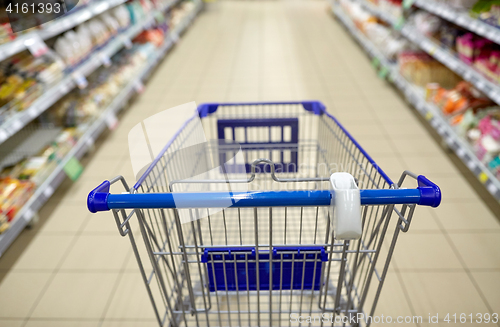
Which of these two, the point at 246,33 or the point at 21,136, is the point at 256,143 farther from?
the point at 246,33

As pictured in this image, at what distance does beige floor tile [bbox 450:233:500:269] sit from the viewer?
203 cm

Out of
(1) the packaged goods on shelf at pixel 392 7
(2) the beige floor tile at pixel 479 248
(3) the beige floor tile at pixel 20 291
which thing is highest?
(1) the packaged goods on shelf at pixel 392 7

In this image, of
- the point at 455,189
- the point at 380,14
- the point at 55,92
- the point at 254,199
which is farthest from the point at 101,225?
the point at 380,14

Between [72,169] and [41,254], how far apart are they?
0.73 m

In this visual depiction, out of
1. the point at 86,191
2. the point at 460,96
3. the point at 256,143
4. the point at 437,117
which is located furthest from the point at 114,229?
the point at 460,96

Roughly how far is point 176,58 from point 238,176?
4452 mm

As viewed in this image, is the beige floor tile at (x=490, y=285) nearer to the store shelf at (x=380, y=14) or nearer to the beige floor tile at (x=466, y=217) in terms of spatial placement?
the beige floor tile at (x=466, y=217)

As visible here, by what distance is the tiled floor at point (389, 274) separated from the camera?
185cm

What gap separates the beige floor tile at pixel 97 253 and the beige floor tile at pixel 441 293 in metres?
1.72

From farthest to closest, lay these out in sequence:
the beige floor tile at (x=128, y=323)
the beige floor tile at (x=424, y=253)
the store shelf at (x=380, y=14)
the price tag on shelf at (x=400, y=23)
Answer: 1. the store shelf at (x=380, y=14)
2. the price tag on shelf at (x=400, y=23)
3. the beige floor tile at (x=424, y=253)
4. the beige floor tile at (x=128, y=323)

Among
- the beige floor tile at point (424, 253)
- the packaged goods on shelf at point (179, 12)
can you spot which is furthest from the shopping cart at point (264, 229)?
the packaged goods on shelf at point (179, 12)

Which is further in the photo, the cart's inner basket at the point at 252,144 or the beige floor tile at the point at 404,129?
the beige floor tile at the point at 404,129

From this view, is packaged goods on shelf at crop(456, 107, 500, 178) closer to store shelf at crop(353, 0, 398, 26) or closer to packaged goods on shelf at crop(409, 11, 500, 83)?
packaged goods on shelf at crop(409, 11, 500, 83)

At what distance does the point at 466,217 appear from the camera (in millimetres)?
2359
